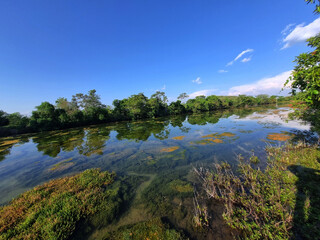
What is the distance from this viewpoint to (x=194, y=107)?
77.1 metres

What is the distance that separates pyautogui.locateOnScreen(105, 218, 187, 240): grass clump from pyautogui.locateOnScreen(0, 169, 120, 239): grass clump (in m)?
0.90

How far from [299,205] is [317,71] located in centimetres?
479

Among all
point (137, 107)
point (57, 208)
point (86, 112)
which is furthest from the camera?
point (137, 107)

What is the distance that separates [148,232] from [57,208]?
4278 mm

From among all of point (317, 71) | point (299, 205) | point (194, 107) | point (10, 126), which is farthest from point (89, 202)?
Answer: point (194, 107)

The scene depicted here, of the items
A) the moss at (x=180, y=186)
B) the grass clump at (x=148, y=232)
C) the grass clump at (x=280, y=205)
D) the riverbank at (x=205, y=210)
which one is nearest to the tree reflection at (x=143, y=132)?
the moss at (x=180, y=186)

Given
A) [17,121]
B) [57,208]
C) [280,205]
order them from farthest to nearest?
1. [17,121]
2. [57,208]
3. [280,205]

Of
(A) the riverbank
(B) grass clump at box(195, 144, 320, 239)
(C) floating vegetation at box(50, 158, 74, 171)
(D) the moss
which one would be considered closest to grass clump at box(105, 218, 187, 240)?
(A) the riverbank

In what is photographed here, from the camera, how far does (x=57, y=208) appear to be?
16.9 feet

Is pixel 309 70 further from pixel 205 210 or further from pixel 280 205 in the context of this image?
pixel 205 210

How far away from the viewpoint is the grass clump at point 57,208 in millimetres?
4211

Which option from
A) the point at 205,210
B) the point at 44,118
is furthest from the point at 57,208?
the point at 44,118

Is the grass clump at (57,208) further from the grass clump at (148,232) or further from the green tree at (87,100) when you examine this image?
the green tree at (87,100)

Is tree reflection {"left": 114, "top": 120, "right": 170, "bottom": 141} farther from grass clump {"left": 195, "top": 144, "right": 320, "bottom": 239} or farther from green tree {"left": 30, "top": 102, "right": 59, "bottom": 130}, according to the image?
green tree {"left": 30, "top": 102, "right": 59, "bottom": 130}
